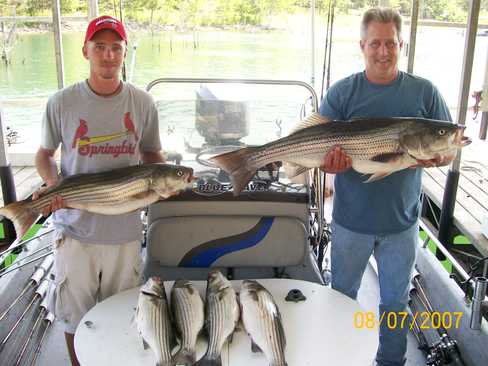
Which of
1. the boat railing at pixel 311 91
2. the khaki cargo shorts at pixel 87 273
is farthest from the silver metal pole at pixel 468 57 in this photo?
the khaki cargo shorts at pixel 87 273

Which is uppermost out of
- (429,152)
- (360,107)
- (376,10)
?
(376,10)

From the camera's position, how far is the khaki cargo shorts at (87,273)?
8.20 feet

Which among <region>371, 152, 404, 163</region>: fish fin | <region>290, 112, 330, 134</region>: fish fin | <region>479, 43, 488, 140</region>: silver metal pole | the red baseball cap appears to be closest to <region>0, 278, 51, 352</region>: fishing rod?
the red baseball cap

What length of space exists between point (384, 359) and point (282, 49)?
6.57 metres

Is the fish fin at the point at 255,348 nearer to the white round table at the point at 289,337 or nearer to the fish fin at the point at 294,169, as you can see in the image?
the white round table at the point at 289,337

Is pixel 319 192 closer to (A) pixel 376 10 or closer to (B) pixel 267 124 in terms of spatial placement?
(B) pixel 267 124

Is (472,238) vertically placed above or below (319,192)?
below

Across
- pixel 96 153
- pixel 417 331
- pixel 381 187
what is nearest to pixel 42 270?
pixel 96 153

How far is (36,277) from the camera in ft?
10.9

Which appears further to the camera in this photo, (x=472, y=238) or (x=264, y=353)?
(x=472, y=238)

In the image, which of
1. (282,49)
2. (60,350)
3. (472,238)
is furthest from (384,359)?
(282,49)

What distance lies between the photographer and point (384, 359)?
283 cm

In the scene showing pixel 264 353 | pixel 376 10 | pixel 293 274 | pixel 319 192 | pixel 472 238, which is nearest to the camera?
pixel 264 353
